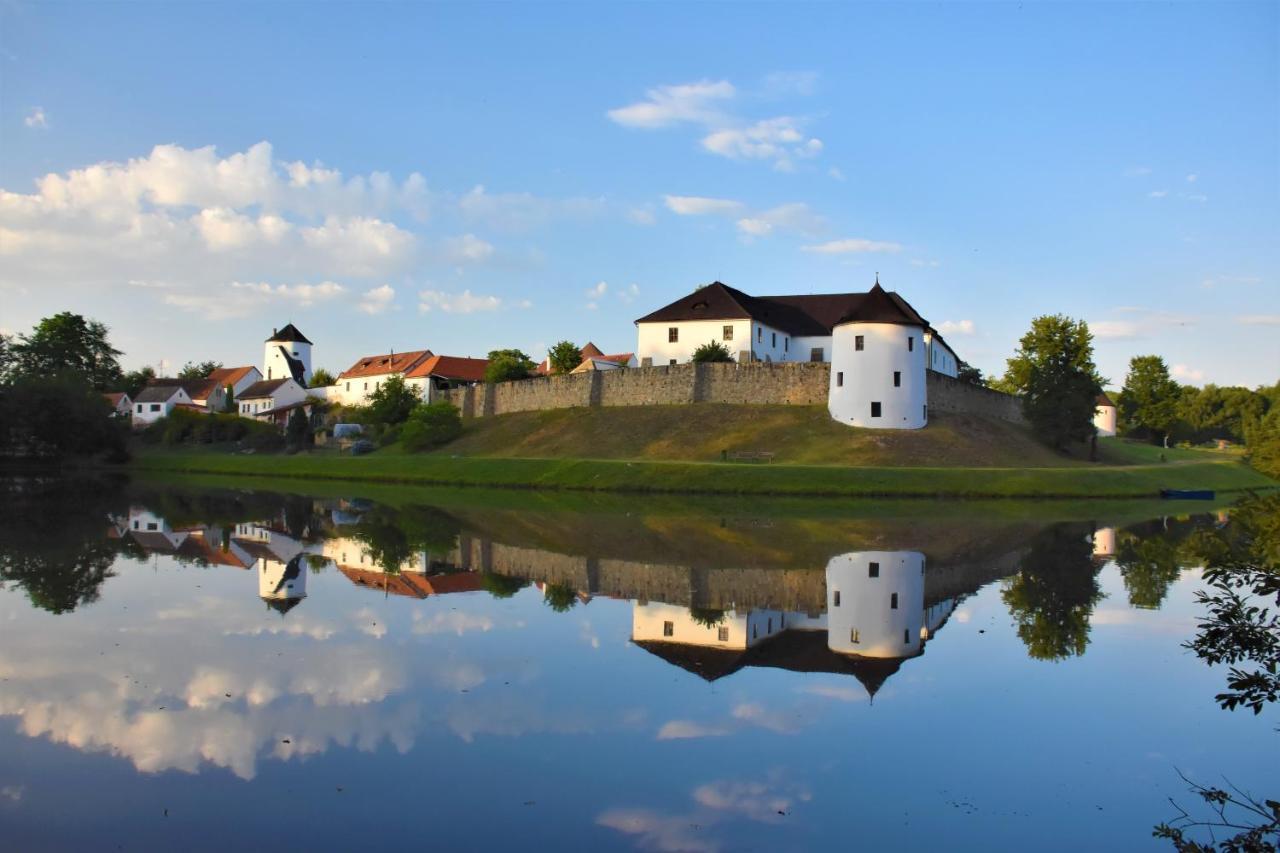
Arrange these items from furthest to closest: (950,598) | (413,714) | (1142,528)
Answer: (1142,528) → (950,598) → (413,714)

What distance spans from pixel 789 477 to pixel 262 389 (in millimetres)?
68722

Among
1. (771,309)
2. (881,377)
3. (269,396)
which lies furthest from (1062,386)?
(269,396)

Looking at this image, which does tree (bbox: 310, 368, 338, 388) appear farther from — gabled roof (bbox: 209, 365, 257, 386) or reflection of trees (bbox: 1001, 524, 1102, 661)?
reflection of trees (bbox: 1001, 524, 1102, 661)

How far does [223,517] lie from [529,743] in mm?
26180

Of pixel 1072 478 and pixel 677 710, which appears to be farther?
pixel 1072 478

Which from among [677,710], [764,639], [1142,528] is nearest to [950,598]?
[764,639]

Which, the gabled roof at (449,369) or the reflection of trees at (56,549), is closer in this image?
the reflection of trees at (56,549)

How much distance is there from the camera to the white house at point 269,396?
9194 centimetres

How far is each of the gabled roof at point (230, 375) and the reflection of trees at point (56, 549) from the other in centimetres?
6797

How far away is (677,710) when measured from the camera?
32.1ft

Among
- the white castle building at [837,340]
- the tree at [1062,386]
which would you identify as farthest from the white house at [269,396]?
the tree at [1062,386]

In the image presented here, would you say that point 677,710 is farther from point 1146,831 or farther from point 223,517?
point 223,517

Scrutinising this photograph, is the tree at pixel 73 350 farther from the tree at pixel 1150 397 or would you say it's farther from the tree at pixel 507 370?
the tree at pixel 1150 397

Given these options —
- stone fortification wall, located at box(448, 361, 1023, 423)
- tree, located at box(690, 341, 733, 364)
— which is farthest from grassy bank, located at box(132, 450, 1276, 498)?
tree, located at box(690, 341, 733, 364)
